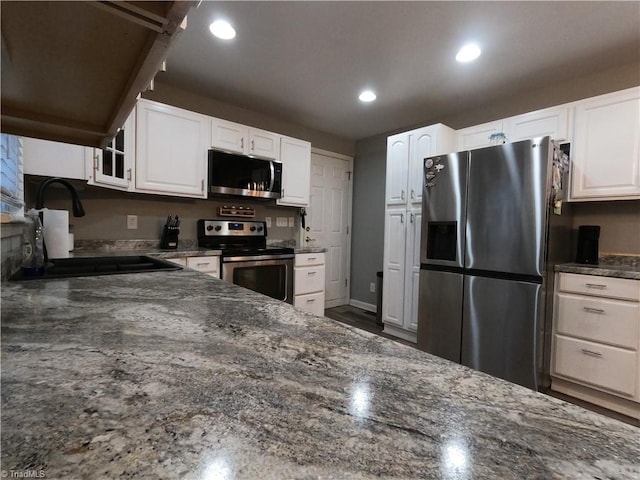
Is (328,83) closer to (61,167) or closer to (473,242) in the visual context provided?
(473,242)

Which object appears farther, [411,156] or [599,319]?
[411,156]

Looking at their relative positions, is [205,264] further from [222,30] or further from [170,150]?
[222,30]

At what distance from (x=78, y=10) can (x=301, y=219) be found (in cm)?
342

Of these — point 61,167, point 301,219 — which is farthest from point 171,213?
point 301,219

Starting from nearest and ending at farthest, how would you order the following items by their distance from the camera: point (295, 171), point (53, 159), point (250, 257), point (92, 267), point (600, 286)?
point (92, 267) < point (53, 159) < point (600, 286) < point (250, 257) < point (295, 171)

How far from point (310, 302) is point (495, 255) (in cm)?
178

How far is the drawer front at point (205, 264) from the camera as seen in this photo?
94.8 inches

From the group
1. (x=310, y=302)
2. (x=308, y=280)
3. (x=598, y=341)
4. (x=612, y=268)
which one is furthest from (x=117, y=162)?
(x=612, y=268)

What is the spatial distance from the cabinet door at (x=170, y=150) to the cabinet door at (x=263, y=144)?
0.45 metres

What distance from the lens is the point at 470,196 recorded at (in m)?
2.36

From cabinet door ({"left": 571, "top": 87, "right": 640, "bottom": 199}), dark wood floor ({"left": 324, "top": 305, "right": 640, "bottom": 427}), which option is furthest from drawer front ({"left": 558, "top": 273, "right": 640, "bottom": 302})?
dark wood floor ({"left": 324, "top": 305, "right": 640, "bottom": 427})

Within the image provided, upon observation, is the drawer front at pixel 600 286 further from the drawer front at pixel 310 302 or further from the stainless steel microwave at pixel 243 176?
the stainless steel microwave at pixel 243 176

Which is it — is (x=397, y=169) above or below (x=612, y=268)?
above

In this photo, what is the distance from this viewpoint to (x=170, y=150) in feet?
8.47
